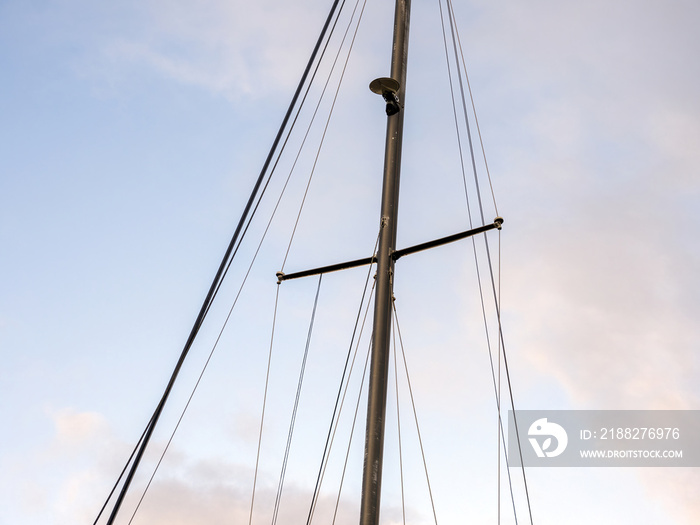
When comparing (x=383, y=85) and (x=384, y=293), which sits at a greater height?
(x=383, y=85)

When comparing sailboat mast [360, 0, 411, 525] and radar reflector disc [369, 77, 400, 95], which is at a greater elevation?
radar reflector disc [369, 77, 400, 95]

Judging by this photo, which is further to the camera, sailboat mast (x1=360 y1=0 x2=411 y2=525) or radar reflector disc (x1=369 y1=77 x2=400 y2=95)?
radar reflector disc (x1=369 y1=77 x2=400 y2=95)

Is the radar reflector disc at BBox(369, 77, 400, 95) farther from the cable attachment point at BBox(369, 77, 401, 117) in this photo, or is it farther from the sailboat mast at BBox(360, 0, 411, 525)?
the sailboat mast at BBox(360, 0, 411, 525)

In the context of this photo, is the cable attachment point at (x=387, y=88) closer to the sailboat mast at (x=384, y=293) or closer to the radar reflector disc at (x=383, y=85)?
the radar reflector disc at (x=383, y=85)

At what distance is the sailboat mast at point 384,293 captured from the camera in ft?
20.9

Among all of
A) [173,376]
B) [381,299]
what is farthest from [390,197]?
[173,376]

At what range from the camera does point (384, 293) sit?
7559 millimetres

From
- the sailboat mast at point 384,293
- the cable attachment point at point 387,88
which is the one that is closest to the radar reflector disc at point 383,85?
the cable attachment point at point 387,88

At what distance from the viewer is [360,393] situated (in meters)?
8.73

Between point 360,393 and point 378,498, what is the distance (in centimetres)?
248

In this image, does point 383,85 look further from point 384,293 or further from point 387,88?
point 384,293

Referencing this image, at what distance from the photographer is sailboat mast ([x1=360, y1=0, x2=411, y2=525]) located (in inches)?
251

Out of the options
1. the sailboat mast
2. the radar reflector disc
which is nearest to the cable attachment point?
the radar reflector disc

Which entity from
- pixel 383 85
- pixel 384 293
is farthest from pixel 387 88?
pixel 384 293
